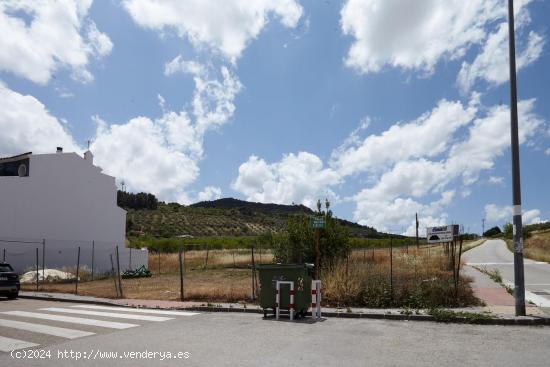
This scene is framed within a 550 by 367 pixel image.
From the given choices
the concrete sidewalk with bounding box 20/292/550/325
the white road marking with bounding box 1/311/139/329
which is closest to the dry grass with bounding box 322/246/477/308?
the concrete sidewalk with bounding box 20/292/550/325

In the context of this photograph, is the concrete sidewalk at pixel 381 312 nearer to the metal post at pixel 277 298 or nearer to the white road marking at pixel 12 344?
the metal post at pixel 277 298

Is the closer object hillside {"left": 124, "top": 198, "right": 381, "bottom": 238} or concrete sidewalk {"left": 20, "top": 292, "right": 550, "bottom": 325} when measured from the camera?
concrete sidewalk {"left": 20, "top": 292, "right": 550, "bottom": 325}

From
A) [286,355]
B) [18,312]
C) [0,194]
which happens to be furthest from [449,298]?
[0,194]

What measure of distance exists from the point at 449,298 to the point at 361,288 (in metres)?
2.47

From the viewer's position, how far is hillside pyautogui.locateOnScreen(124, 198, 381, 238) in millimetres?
84625

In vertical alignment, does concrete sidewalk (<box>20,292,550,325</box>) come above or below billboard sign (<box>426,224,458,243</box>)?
below

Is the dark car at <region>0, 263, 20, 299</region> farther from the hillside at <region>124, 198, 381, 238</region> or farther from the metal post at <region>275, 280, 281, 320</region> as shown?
the hillside at <region>124, 198, 381, 238</region>

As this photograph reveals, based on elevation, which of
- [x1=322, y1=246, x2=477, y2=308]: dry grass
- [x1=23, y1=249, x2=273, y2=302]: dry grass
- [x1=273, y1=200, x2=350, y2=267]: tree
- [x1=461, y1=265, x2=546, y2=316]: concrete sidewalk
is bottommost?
[x1=23, y1=249, x2=273, y2=302]: dry grass

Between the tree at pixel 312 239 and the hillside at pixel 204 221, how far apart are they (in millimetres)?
46466

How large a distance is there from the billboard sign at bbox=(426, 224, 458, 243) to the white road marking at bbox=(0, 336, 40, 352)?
13.4 metres

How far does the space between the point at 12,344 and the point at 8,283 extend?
1119cm

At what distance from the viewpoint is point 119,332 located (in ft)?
33.4

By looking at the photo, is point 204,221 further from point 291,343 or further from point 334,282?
point 291,343

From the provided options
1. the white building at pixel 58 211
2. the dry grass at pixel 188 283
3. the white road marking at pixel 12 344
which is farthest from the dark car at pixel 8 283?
the white building at pixel 58 211
